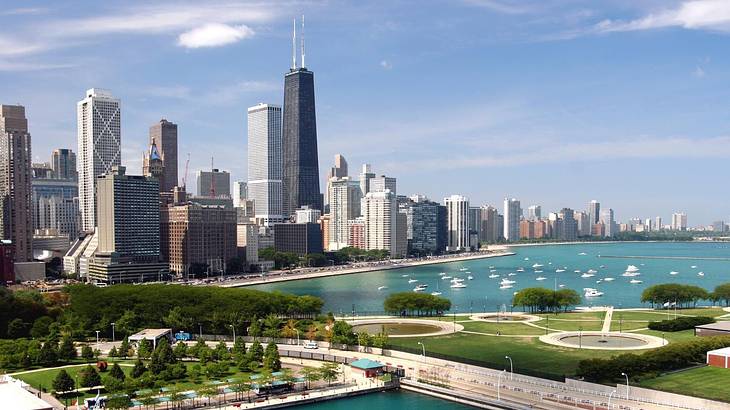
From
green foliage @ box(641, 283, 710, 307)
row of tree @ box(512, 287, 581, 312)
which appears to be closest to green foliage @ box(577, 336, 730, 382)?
row of tree @ box(512, 287, 581, 312)

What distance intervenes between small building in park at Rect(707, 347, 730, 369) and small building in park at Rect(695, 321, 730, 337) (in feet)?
30.7

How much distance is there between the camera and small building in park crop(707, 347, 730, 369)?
60325 millimetres

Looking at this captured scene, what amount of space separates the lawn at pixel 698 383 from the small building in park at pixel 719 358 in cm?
95

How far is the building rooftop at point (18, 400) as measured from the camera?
4531cm

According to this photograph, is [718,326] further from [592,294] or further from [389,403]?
[592,294]

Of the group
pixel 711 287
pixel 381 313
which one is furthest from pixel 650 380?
pixel 711 287

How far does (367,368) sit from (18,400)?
2833cm

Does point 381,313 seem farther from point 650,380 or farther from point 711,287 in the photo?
point 711,287

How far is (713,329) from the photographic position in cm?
7250

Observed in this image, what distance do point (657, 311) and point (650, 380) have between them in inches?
1852

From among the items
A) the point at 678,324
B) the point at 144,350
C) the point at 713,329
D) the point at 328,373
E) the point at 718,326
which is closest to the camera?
the point at 328,373

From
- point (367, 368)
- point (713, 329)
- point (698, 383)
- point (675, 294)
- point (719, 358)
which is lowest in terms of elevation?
point (367, 368)

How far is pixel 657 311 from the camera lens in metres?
99.6

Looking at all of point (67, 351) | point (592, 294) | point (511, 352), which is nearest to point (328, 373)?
point (511, 352)
